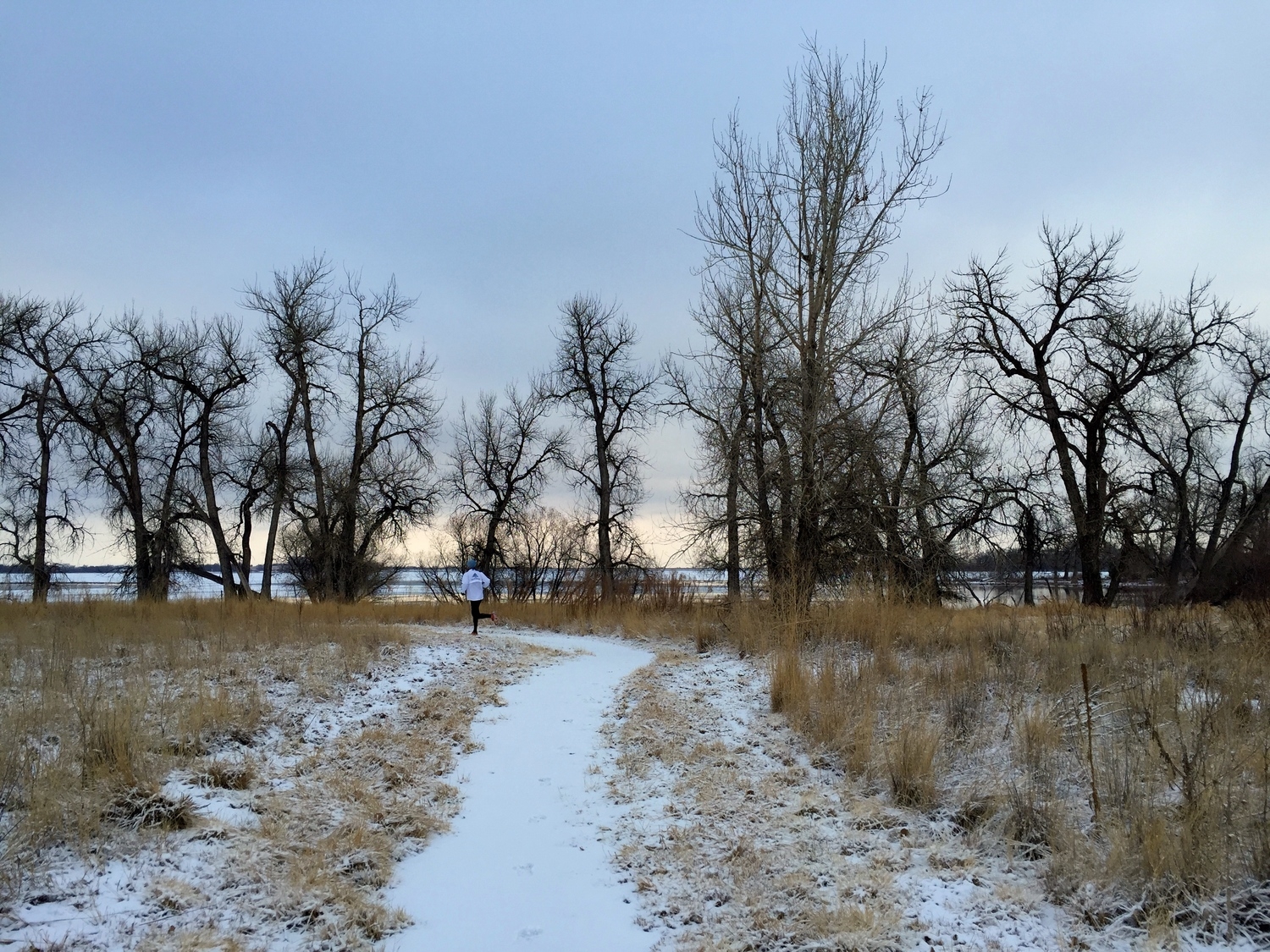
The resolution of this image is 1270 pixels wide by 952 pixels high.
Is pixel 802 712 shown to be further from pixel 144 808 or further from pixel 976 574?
pixel 976 574

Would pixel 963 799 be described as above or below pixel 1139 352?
below

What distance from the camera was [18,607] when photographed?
14.4 metres

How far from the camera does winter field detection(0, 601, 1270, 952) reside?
12.2 feet

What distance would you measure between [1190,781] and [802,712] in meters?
3.28

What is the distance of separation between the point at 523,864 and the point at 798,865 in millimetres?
1722

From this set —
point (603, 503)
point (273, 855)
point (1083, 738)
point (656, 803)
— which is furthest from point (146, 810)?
point (603, 503)

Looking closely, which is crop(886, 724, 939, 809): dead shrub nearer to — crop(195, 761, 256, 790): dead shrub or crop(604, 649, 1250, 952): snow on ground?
crop(604, 649, 1250, 952): snow on ground

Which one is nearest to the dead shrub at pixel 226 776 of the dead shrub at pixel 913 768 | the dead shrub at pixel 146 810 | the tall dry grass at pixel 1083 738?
the dead shrub at pixel 146 810

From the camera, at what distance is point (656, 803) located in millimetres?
5551

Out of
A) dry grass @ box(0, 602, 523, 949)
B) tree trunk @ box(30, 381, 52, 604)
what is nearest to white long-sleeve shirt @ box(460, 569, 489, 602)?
Answer: dry grass @ box(0, 602, 523, 949)

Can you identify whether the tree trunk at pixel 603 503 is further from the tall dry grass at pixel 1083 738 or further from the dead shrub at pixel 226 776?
the dead shrub at pixel 226 776

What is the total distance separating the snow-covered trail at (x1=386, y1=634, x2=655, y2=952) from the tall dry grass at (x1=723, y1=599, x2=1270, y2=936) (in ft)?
7.19

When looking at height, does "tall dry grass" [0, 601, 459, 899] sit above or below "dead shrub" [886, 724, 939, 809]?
above

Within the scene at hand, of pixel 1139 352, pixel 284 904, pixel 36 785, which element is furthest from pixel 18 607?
pixel 1139 352
